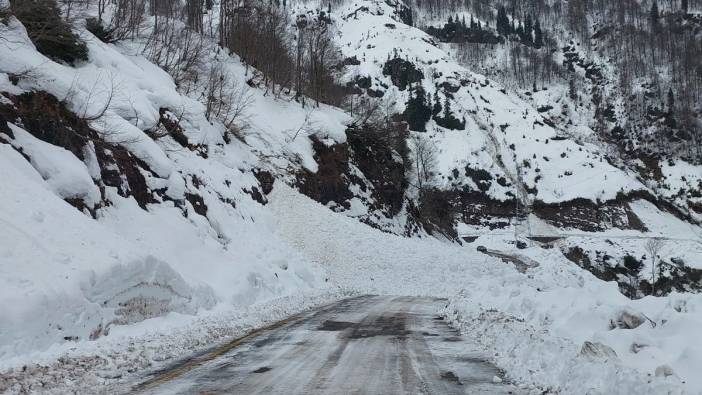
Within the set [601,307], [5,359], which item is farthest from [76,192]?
[601,307]

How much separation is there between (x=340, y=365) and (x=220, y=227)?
12958mm

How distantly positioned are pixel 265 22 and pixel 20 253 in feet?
144

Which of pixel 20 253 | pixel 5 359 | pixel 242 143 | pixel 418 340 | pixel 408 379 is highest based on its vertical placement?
pixel 242 143

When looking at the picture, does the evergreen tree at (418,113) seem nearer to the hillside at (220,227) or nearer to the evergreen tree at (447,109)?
the evergreen tree at (447,109)

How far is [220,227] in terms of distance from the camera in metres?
19.3

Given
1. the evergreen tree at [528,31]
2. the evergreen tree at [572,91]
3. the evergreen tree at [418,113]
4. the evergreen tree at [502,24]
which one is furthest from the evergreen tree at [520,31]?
the evergreen tree at [418,113]

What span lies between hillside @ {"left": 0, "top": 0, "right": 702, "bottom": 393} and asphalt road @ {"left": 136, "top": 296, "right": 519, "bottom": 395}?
0.55 metres

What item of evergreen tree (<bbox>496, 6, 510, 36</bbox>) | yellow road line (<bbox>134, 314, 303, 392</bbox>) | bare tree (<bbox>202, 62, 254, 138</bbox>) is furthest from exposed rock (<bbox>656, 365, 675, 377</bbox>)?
evergreen tree (<bbox>496, 6, 510, 36</bbox>)

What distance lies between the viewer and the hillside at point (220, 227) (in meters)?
7.05

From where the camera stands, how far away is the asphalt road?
6004 mm

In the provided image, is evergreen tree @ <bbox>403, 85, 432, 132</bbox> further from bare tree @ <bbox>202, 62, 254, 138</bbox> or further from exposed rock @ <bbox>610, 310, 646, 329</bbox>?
exposed rock @ <bbox>610, 310, 646, 329</bbox>

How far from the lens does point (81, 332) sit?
848 centimetres

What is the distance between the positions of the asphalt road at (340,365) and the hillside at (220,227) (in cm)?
55

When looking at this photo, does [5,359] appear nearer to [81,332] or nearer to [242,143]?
[81,332]
